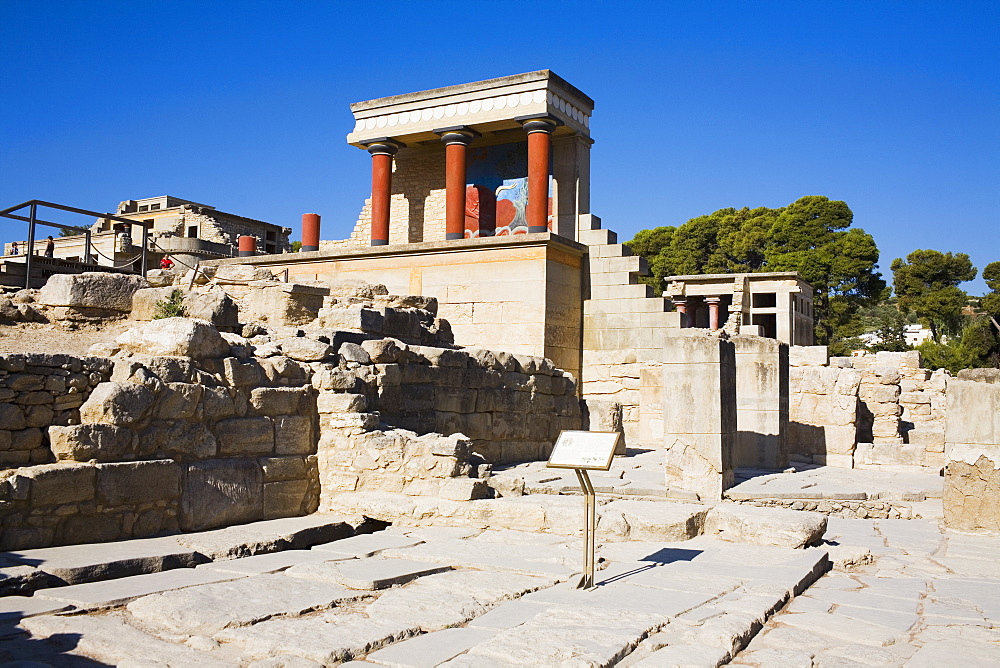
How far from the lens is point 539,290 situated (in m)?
14.3

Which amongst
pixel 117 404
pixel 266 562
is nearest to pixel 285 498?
pixel 117 404

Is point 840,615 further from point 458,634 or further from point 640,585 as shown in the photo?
point 458,634

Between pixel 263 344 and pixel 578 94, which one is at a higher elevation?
pixel 578 94

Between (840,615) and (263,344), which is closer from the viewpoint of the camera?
(840,615)

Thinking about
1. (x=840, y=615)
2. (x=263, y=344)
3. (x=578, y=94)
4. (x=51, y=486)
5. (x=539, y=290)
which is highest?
(x=578, y=94)

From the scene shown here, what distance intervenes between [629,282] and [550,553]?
32.6 ft

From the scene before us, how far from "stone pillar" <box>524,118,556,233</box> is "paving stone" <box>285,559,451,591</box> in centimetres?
1133

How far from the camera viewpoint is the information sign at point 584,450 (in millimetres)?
4777

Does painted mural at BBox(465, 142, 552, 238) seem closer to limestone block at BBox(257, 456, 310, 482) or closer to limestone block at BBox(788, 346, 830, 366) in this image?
limestone block at BBox(788, 346, 830, 366)

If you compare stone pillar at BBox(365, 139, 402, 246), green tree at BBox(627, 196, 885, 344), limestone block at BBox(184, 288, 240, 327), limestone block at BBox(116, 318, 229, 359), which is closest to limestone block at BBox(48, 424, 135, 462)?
limestone block at BBox(116, 318, 229, 359)

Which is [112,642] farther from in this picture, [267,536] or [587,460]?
[587,460]

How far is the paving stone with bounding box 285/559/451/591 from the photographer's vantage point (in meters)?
4.74

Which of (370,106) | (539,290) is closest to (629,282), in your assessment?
(539,290)

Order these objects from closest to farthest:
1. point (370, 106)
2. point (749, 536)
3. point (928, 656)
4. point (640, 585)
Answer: point (928, 656), point (640, 585), point (749, 536), point (370, 106)
